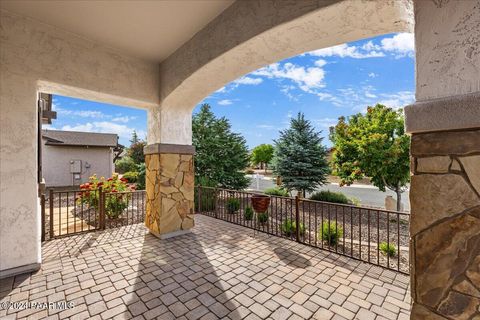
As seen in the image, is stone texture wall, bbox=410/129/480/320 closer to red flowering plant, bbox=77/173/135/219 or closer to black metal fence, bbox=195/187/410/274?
black metal fence, bbox=195/187/410/274

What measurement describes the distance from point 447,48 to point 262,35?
1763mm

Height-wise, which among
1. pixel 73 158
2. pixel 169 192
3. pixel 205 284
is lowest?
pixel 205 284

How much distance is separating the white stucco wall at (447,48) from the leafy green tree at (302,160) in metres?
9.19

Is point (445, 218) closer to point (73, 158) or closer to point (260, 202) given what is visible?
point (260, 202)

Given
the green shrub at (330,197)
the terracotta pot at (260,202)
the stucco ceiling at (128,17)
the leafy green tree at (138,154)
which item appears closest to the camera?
the stucco ceiling at (128,17)

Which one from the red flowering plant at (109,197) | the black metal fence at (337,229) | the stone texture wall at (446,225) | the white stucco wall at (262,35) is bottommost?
the black metal fence at (337,229)

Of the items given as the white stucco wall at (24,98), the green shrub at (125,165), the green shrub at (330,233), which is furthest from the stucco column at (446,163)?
the green shrub at (125,165)

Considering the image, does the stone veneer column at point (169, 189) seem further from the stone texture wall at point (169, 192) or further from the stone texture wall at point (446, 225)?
the stone texture wall at point (446, 225)

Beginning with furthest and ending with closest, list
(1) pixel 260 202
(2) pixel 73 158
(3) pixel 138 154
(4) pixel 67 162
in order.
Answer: (3) pixel 138 154 < (2) pixel 73 158 < (4) pixel 67 162 < (1) pixel 260 202

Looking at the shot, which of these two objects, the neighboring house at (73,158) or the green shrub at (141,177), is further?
the neighboring house at (73,158)

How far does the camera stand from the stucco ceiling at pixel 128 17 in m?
2.96

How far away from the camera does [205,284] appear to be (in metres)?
3.01

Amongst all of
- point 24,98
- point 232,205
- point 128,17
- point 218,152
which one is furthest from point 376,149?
point 24,98

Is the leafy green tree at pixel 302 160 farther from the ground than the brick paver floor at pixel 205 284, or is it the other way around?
the leafy green tree at pixel 302 160
